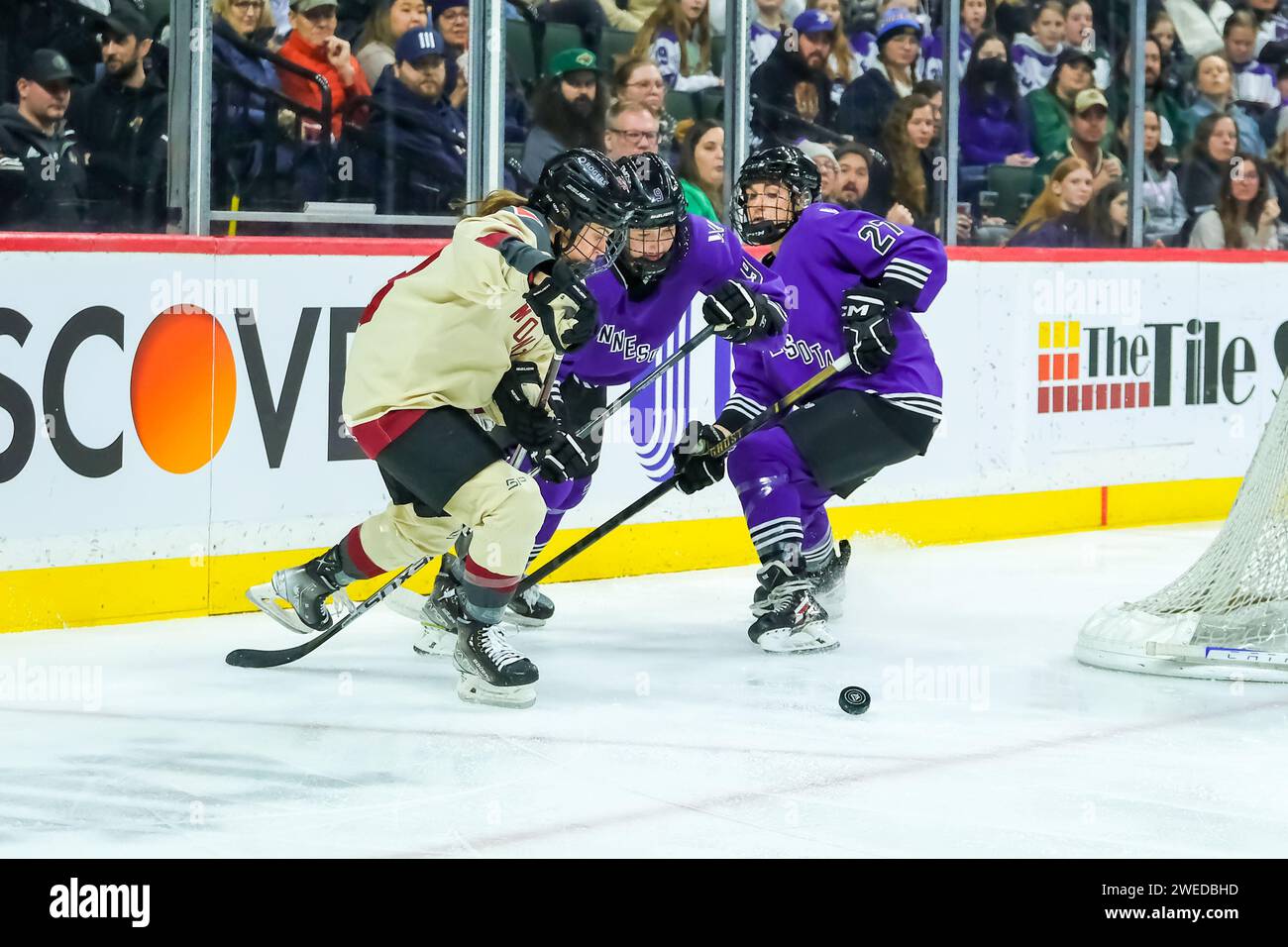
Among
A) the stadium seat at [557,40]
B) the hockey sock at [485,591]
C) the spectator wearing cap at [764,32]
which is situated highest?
the spectator wearing cap at [764,32]

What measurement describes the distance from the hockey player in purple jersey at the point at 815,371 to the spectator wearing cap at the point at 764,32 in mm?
1714

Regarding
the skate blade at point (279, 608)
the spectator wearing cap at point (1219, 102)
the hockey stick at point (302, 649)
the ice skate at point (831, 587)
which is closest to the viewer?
the hockey stick at point (302, 649)

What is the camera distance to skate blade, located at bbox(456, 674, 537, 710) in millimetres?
3295

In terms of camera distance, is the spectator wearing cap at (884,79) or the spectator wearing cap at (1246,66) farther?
the spectator wearing cap at (1246,66)

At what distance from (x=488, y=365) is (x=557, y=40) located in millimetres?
2229

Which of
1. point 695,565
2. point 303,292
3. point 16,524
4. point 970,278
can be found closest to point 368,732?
point 16,524

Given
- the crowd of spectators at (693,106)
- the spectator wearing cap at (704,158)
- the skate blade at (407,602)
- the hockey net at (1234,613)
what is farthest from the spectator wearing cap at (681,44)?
the hockey net at (1234,613)

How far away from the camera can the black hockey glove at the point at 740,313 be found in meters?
3.65

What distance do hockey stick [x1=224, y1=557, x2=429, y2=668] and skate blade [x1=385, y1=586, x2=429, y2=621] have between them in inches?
11.9

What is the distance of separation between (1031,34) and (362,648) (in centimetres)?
394

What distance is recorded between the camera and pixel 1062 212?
21.8 ft

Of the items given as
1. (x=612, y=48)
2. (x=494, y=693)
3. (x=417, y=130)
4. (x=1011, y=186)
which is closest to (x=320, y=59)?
(x=417, y=130)

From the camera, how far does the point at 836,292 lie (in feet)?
13.5

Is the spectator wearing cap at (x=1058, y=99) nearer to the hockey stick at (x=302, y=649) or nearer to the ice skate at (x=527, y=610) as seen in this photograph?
the ice skate at (x=527, y=610)
